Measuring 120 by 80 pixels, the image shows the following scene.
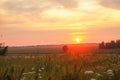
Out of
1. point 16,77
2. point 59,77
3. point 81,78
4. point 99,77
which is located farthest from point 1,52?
point 99,77

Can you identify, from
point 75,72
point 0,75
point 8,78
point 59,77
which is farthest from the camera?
point 59,77

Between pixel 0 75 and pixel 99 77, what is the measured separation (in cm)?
379

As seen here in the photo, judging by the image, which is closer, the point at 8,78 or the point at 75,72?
the point at 8,78

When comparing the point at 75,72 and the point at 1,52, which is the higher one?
the point at 1,52

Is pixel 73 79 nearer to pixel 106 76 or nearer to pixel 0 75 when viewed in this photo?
pixel 0 75

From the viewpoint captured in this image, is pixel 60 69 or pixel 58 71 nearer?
pixel 58 71

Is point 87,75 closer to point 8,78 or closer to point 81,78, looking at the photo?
point 81,78

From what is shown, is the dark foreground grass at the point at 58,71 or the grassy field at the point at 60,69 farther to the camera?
the grassy field at the point at 60,69

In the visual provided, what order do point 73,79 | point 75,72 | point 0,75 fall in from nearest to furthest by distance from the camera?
point 0,75
point 73,79
point 75,72

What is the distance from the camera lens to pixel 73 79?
6.64m

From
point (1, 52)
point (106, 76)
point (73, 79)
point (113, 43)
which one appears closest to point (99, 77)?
point (106, 76)

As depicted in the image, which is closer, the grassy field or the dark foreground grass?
the dark foreground grass

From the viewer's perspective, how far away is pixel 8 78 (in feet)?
16.1

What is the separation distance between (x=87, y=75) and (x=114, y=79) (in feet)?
3.74
